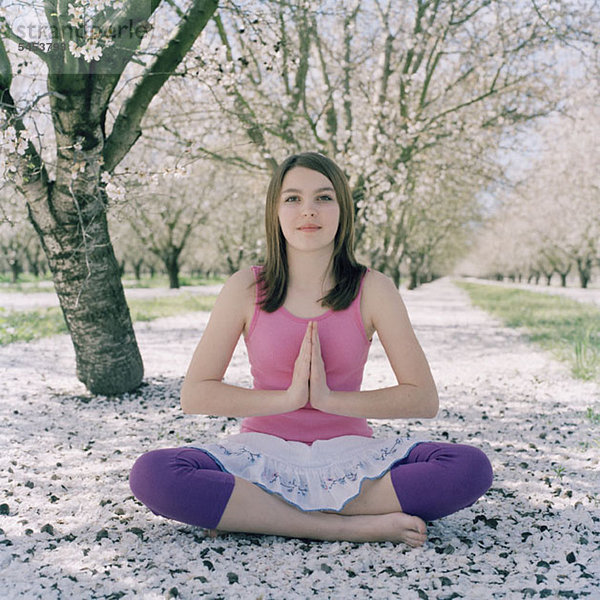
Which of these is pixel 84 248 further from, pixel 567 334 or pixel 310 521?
pixel 567 334

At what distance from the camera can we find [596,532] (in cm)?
278

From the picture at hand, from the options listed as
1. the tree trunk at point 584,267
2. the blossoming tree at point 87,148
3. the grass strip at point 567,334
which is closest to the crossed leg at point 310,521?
the blossoming tree at point 87,148

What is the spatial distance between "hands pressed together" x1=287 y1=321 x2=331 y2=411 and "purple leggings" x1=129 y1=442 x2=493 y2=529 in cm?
48

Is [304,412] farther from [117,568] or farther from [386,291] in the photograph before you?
[117,568]

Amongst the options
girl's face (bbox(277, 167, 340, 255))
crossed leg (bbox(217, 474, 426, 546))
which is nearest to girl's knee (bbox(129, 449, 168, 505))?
crossed leg (bbox(217, 474, 426, 546))

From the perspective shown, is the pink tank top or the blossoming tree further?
the blossoming tree

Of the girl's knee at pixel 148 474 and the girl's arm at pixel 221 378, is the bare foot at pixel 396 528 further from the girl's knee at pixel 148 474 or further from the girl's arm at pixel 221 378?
the girl's knee at pixel 148 474

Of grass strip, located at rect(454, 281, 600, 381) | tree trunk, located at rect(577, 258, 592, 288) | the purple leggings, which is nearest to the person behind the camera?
the purple leggings

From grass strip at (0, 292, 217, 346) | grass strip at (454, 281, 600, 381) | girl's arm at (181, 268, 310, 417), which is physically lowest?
grass strip at (0, 292, 217, 346)

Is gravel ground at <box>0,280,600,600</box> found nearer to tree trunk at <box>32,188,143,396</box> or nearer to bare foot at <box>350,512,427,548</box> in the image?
bare foot at <box>350,512,427,548</box>

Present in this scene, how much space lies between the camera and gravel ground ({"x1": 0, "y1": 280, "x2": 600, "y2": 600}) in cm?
229

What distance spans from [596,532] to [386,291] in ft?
5.16

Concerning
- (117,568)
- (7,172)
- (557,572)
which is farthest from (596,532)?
(7,172)

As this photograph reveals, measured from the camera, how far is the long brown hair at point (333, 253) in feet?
9.34
